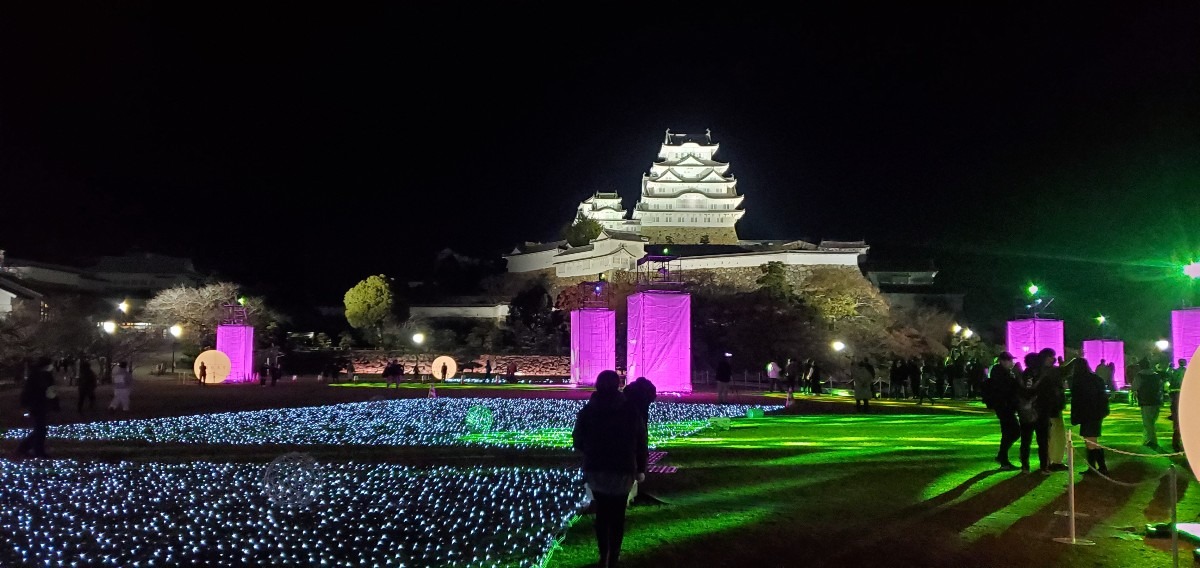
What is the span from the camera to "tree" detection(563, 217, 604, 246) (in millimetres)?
75662

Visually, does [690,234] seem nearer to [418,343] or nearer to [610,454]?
[418,343]

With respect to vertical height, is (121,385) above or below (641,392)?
below

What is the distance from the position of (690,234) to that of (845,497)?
6398cm

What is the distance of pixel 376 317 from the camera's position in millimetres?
60438

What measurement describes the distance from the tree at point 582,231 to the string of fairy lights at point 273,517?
64780 mm

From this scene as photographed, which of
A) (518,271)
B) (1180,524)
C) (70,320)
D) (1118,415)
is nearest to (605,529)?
(1180,524)

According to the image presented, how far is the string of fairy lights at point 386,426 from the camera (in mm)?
14039

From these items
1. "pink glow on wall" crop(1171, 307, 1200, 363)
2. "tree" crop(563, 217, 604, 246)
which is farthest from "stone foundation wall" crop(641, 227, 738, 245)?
"pink glow on wall" crop(1171, 307, 1200, 363)

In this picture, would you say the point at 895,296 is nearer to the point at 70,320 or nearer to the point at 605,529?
the point at 70,320

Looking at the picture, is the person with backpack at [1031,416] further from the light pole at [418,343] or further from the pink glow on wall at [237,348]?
the light pole at [418,343]

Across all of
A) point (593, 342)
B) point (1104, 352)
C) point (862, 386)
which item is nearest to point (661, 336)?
point (593, 342)

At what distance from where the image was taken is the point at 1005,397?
1046 centimetres

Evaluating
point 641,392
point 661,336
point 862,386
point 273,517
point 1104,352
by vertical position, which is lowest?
point 273,517

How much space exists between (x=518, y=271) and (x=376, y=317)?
15.5 meters
